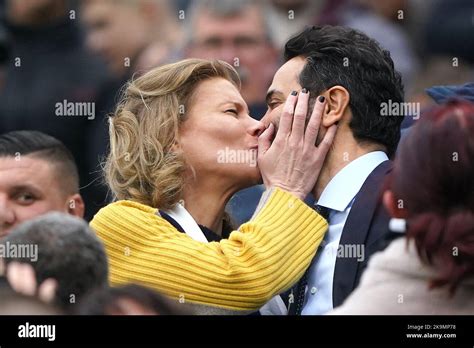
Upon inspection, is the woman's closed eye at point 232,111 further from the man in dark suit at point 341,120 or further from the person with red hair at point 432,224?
the person with red hair at point 432,224

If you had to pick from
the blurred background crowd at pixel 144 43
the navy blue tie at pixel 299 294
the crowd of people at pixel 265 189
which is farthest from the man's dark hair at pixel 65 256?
the blurred background crowd at pixel 144 43

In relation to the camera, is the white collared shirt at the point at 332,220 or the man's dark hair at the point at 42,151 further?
the man's dark hair at the point at 42,151

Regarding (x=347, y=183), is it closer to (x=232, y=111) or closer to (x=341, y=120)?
(x=341, y=120)

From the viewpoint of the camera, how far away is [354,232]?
154 inches

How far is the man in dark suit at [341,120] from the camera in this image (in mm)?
4012

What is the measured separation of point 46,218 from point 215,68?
4.09ft

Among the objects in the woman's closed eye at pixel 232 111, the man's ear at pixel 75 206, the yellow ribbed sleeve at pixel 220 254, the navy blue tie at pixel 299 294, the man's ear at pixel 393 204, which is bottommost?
the navy blue tie at pixel 299 294

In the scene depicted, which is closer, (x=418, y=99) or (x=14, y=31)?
(x=418, y=99)

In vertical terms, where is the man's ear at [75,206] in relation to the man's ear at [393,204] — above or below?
above

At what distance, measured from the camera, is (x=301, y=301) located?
407cm

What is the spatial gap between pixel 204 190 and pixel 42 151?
0.87 metres

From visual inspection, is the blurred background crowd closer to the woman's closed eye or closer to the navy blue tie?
the woman's closed eye
